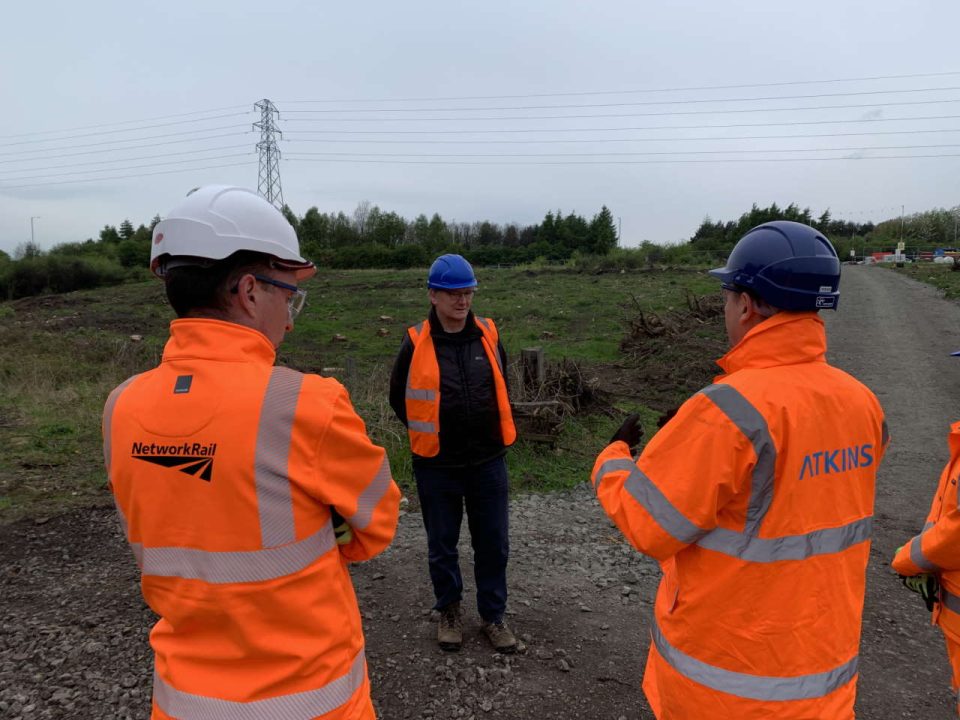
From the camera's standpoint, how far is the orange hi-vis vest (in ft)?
11.8

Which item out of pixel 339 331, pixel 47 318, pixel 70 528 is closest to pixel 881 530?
pixel 70 528

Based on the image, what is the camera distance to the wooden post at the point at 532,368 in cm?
808

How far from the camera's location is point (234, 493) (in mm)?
1454

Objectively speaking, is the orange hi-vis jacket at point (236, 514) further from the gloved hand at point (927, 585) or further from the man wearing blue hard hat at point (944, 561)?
the gloved hand at point (927, 585)

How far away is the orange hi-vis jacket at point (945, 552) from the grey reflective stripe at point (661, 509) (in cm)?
102

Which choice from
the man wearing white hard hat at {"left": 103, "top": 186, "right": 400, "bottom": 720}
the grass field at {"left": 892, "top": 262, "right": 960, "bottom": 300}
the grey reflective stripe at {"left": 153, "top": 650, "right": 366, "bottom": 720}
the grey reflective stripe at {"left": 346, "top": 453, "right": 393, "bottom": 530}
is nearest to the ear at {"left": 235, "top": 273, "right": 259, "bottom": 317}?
the man wearing white hard hat at {"left": 103, "top": 186, "right": 400, "bottom": 720}

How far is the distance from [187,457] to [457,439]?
221 cm

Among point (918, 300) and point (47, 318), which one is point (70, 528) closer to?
point (47, 318)

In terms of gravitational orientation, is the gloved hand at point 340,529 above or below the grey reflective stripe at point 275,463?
below

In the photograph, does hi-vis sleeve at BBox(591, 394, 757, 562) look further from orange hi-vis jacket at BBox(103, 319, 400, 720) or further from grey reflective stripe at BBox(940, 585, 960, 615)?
grey reflective stripe at BBox(940, 585, 960, 615)

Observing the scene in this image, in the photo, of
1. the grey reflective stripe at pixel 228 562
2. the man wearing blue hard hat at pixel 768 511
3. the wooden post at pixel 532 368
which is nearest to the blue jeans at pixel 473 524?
the man wearing blue hard hat at pixel 768 511

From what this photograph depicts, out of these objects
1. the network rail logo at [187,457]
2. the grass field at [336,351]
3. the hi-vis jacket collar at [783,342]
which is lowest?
the grass field at [336,351]

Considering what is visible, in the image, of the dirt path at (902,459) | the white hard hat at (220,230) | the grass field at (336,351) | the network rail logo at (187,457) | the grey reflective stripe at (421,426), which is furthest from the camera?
the grass field at (336,351)

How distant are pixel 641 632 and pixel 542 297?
63.4 ft
